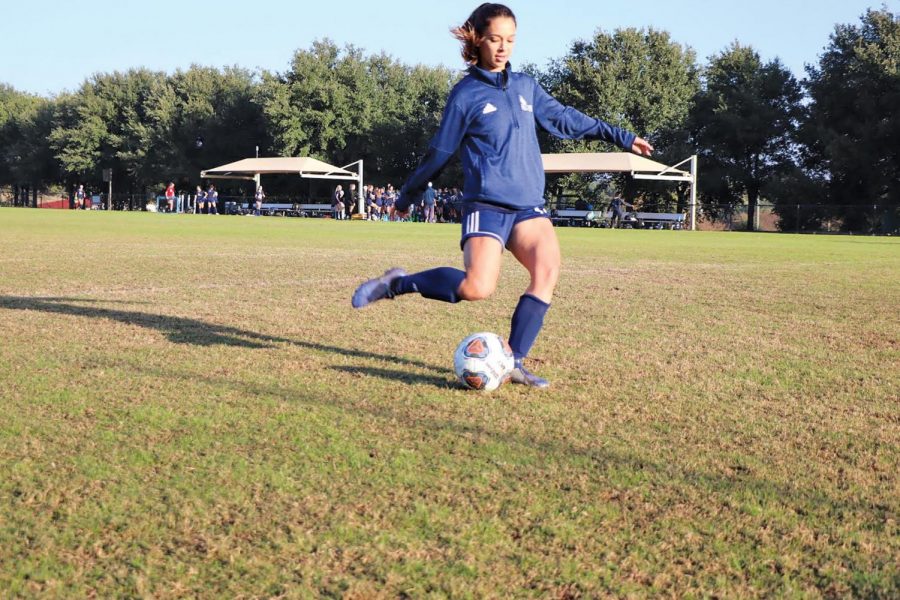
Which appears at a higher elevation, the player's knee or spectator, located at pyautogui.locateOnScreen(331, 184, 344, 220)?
spectator, located at pyautogui.locateOnScreen(331, 184, 344, 220)

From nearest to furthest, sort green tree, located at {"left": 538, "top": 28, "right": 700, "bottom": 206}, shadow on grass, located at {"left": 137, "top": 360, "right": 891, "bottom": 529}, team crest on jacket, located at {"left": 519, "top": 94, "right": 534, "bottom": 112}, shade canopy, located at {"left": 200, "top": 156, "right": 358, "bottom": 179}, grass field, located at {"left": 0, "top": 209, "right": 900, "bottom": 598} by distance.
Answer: grass field, located at {"left": 0, "top": 209, "right": 900, "bottom": 598}
shadow on grass, located at {"left": 137, "top": 360, "right": 891, "bottom": 529}
team crest on jacket, located at {"left": 519, "top": 94, "right": 534, "bottom": 112}
shade canopy, located at {"left": 200, "top": 156, "right": 358, "bottom": 179}
green tree, located at {"left": 538, "top": 28, "right": 700, "bottom": 206}

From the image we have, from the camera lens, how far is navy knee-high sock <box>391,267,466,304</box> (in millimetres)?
5512

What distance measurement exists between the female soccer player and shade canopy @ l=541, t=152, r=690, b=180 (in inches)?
1566

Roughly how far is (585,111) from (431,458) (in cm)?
5949

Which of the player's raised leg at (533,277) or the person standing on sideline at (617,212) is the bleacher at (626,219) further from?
the player's raised leg at (533,277)

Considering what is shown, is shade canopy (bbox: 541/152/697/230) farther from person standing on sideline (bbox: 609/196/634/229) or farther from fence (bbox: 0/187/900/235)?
fence (bbox: 0/187/900/235)

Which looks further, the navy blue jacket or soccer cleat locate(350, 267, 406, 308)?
soccer cleat locate(350, 267, 406, 308)

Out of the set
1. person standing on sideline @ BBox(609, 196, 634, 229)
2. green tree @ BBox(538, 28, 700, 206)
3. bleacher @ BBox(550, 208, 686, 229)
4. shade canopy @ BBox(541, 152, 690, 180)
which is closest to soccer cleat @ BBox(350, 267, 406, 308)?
shade canopy @ BBox(541, 152, 690, 180)

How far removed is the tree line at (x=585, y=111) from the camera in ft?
163

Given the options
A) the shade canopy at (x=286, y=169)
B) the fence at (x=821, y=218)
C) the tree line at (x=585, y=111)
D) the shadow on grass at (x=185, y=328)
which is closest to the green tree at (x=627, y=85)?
the tree line at (x=585, y=111)

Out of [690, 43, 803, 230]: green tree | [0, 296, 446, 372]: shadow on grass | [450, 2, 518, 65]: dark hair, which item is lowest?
[0, 296, 446, 372]: shadow on grass

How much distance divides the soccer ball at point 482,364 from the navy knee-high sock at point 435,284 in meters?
0.42

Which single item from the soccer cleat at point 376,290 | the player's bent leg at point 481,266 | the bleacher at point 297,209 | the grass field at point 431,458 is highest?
the bleacher at point 297,209

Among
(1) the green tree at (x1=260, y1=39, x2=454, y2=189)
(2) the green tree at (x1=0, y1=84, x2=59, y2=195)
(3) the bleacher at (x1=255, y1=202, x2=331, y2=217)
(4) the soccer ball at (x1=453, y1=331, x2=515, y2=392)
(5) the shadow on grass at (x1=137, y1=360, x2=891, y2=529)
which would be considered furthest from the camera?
(2) the green tree at (x1=0, y1=84, x2=59, y2=195)
